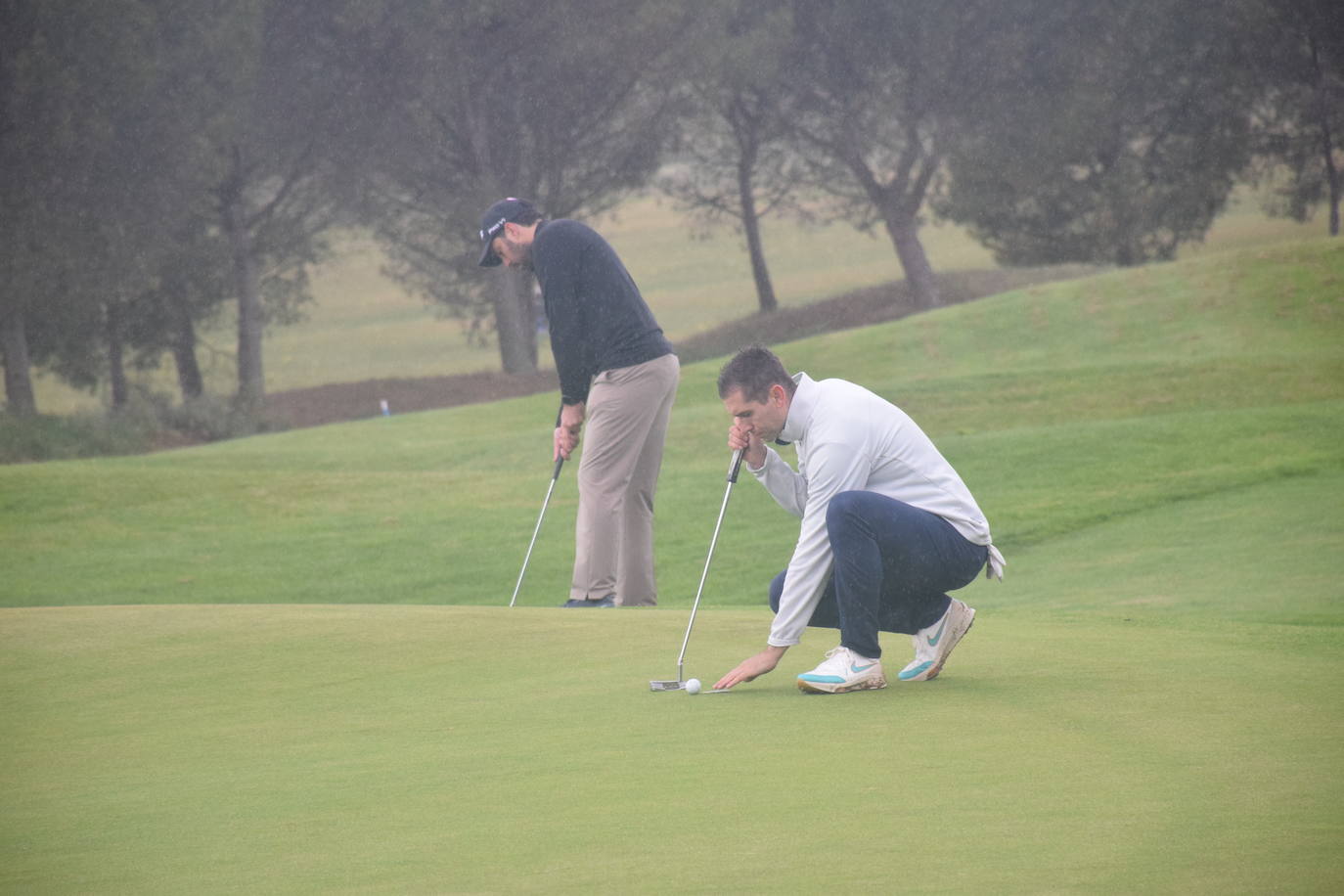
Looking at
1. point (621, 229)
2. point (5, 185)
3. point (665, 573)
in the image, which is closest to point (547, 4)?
point (5, 185)

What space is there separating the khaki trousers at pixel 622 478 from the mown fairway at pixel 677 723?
589mm

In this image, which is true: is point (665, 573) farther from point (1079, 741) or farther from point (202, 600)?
point (1079, 741)

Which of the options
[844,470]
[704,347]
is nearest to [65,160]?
[704,347]

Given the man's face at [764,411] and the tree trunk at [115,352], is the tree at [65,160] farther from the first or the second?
the man's face at [764,411]

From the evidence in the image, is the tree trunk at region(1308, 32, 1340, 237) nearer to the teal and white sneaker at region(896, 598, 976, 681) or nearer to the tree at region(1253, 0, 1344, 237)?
the tree at region(1253, 0, 1344, 237)

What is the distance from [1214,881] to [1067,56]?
4060 cm

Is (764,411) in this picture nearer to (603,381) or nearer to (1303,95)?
(603,381)

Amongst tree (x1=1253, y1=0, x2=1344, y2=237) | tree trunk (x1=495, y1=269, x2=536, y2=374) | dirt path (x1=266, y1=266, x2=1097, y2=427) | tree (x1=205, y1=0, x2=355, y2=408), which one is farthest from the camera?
dirt path (x1=266, y1=266, x2=1097, y2=427)

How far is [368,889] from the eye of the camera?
335 centimetres

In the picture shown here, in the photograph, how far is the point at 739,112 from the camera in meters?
45.4

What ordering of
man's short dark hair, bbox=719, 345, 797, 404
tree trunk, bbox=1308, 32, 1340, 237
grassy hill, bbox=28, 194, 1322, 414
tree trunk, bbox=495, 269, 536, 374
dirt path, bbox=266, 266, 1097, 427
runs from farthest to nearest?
grassy hill, bbox=28, 194, 1322, 414
dirt path, bbox=266, 266, 1097, 427
tree trunk, bbox=495, 269, 536, 374
tree trunk, bbox=1308, 32, 1340, 237
man's short dark hair, bbox=719, 345, 797, 404

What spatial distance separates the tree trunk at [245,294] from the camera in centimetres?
3916

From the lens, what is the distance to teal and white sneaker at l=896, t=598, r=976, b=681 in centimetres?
616

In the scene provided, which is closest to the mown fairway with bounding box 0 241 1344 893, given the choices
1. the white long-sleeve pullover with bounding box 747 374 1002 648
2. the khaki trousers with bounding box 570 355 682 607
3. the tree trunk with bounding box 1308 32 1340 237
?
the white long-sleeve pullover with bounding box 747 374 1002 648
